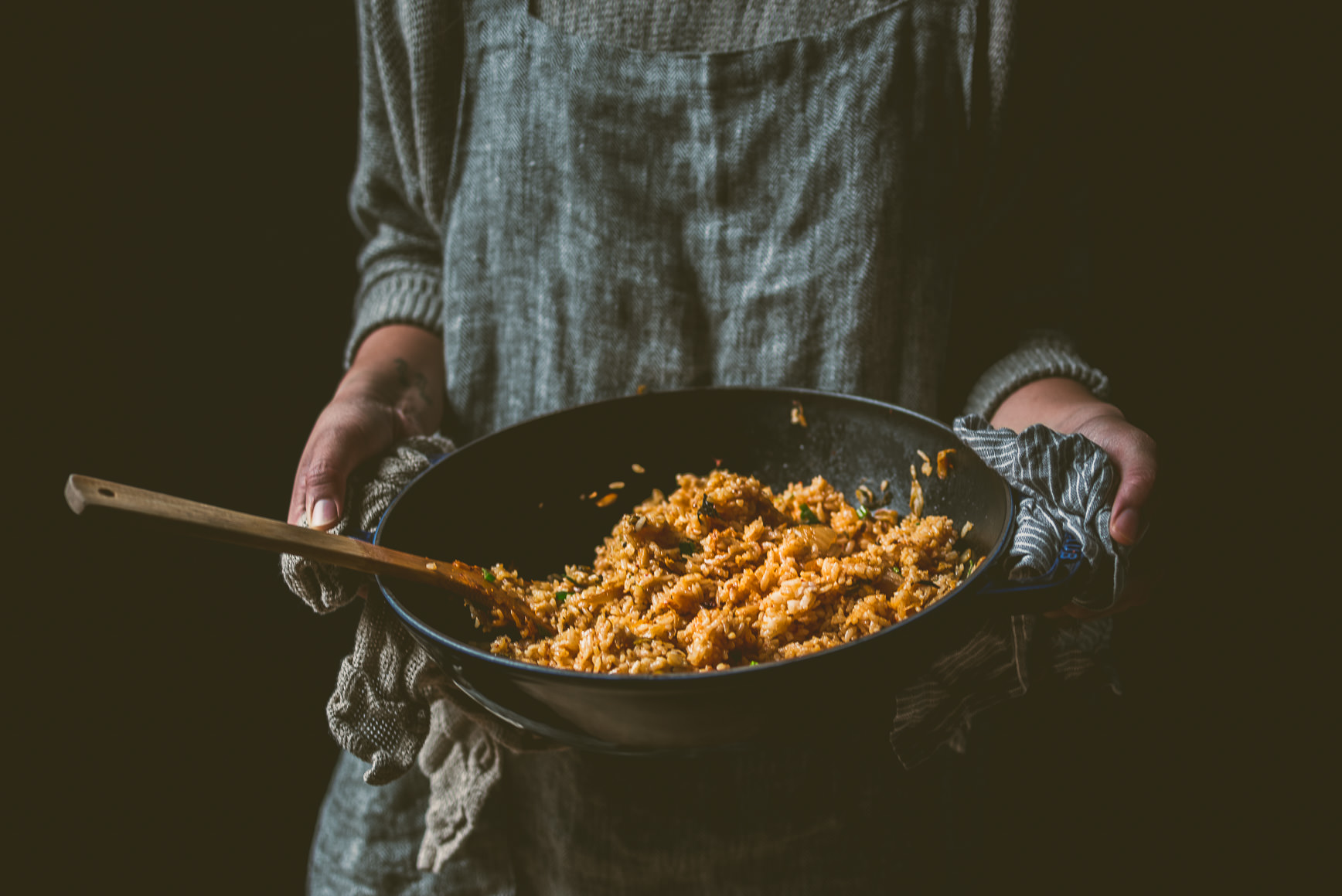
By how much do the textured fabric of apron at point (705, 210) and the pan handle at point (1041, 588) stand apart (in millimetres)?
393

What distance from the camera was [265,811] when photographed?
150cm

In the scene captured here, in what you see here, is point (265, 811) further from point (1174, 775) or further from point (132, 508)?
point (1174, 775)

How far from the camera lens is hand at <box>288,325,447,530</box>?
0.69 metres

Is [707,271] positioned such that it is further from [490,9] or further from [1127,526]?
[1127,526]

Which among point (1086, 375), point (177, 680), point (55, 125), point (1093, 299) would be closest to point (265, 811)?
point (177, 680)

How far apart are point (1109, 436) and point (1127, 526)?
12 centimetres

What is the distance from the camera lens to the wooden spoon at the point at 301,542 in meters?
0.44

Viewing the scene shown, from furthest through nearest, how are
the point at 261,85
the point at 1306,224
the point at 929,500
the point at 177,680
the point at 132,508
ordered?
the point at 177,680 < the point at 261,85 < the point at 1306,224 < the point at 929,500 < the point at 132,508

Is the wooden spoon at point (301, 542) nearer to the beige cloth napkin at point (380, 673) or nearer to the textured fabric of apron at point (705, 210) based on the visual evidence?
the beige cloth napkin at point (380, 673)

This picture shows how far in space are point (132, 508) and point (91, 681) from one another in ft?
3.97

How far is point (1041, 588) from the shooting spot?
1.78 feet

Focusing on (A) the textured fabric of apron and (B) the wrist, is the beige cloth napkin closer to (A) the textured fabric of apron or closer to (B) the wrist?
(A) the textured fabric of apron

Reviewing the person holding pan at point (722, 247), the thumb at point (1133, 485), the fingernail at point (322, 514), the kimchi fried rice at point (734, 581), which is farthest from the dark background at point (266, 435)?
the fingernail at point (322, 514)

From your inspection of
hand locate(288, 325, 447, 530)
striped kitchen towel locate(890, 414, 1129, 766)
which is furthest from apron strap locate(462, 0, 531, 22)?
striped kitchen towel locate(890, 414, 1129, 766)
